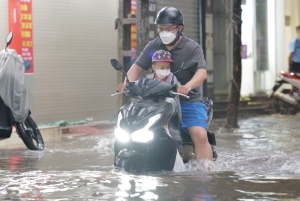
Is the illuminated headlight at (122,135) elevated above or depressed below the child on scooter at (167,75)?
below

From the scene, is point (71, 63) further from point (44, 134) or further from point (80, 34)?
point (44, 134)

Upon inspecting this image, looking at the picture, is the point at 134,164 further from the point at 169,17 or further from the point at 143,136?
the point at 169,17

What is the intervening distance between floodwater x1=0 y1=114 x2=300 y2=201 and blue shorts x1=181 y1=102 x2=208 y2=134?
1.34 ft

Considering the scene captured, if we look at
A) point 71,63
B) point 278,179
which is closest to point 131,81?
point 278,179

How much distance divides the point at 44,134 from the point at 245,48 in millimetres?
8523

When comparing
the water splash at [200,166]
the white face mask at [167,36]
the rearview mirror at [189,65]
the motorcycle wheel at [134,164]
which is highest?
the white face mask at [167,36]

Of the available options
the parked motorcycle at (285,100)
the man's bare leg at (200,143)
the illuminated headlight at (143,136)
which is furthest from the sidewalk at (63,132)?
the parked motorcycle at (285,100)

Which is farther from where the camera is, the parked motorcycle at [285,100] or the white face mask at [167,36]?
the parked motorcycle at [285,100]

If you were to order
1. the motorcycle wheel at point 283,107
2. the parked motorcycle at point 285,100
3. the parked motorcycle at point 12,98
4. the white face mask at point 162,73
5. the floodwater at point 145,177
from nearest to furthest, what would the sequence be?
the floodwater at point 145,177, the white face mask at point 162,73, the parked motorcycle at point 12,98, the parked motorcycle at point 285,100, the motorcycle wheel at point 283,107

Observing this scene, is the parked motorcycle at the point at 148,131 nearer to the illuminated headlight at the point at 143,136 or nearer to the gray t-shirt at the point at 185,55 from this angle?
the illuminated headlight at the point at 143,136

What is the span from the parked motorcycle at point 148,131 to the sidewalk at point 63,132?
427 centimetres

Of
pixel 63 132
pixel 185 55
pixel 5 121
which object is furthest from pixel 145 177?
pixel 63 132

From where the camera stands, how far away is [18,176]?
707cm

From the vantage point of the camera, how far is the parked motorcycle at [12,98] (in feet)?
30.8
